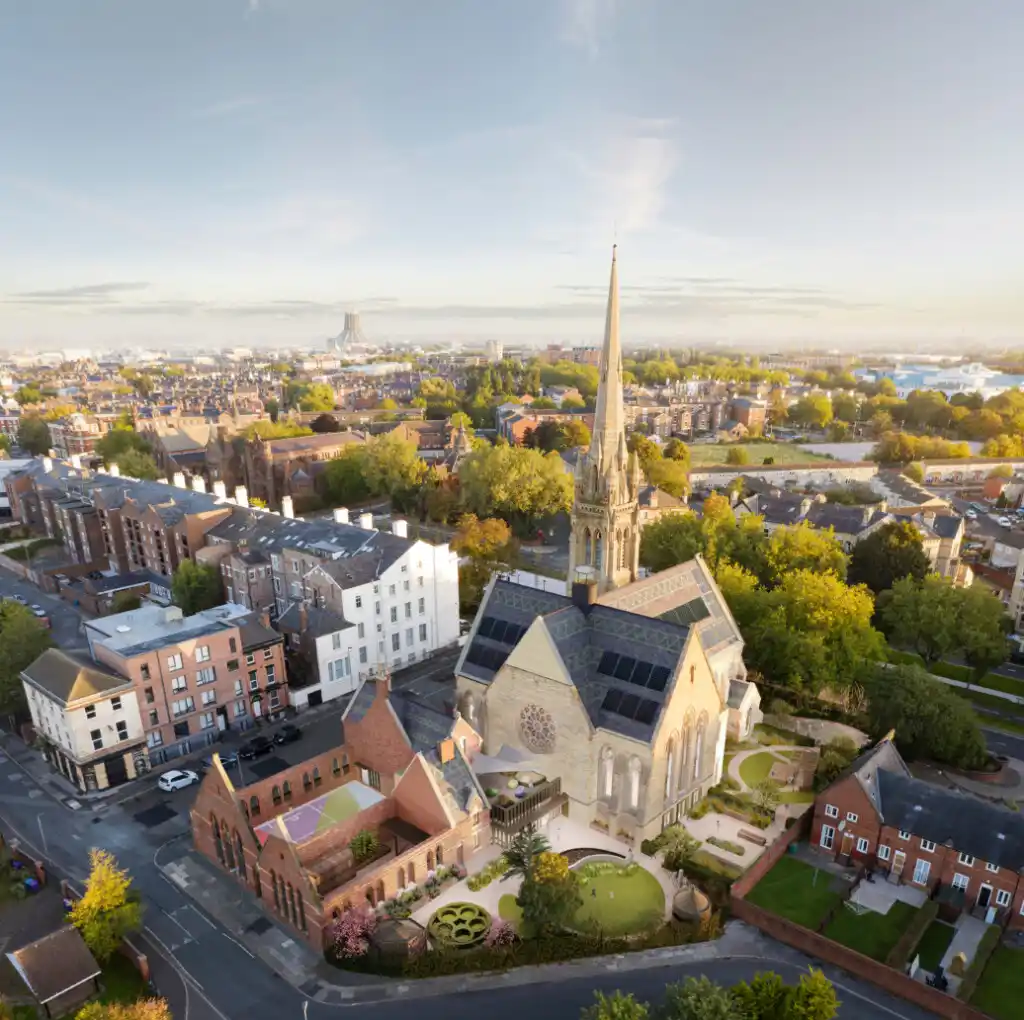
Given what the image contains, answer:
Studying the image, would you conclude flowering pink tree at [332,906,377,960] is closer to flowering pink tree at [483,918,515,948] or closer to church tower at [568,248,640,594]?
flowering pink tree at [483,918,515,948]

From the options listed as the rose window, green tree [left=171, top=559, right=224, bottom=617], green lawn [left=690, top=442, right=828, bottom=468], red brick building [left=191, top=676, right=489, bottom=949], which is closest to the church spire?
the rose window

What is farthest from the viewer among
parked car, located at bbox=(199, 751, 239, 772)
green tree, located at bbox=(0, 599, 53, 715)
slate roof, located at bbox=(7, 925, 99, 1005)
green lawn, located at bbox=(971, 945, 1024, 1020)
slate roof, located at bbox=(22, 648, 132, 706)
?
green tree, located at bbox=(0, 599, 53, 715)

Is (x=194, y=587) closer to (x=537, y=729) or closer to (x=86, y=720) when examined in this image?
(x=86, y=720)

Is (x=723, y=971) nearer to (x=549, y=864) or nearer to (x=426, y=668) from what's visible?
(x=549, y=864)

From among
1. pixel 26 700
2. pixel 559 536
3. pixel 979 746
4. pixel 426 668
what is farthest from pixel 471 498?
pixel 979 746

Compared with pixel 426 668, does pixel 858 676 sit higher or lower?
higher

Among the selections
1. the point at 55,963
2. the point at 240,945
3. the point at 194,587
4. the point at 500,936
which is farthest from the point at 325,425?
the point at 500,936
